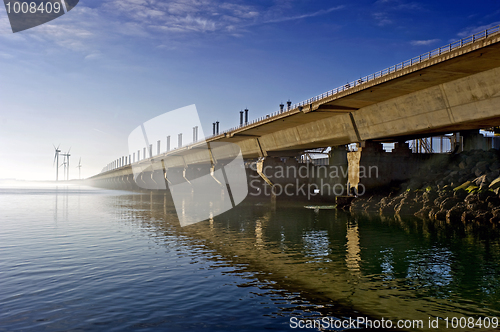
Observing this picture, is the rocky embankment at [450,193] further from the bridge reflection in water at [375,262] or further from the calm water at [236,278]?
the calm water at [236,278]

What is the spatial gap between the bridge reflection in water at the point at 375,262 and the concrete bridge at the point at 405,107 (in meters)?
9.17

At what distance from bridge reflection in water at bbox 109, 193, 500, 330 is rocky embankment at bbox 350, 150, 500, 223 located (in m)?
Answer: 4.57

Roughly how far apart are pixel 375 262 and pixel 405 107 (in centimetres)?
2211

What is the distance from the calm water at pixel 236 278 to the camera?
9.69m

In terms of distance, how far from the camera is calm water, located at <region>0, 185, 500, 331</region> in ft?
31.8

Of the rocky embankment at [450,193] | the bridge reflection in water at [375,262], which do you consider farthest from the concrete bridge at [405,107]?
the bridge reflection in water at [375,262]

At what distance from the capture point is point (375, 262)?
16031 mm

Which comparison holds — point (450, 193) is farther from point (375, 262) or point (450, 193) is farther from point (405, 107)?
point (375, 262)

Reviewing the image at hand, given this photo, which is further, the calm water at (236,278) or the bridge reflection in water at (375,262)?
the bridge reflection in water at (375,262)

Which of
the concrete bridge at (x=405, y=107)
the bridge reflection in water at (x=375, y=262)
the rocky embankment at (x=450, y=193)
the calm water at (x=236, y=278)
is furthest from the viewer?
the rocky embankment at (x=450, y=193)

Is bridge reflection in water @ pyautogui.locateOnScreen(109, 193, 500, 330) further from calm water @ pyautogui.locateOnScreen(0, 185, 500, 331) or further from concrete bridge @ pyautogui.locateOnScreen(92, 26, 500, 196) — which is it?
concrete bridge @ pyautogui.locateOnScreen(92, 26, 500, 196)

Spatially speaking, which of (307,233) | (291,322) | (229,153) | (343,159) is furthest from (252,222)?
(229,153)

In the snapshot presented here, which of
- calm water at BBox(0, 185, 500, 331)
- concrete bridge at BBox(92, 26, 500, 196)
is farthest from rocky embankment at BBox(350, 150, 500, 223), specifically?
calm water at BBox(0, 185, 500, 331)

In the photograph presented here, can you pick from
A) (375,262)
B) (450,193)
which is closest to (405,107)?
(450,193)
